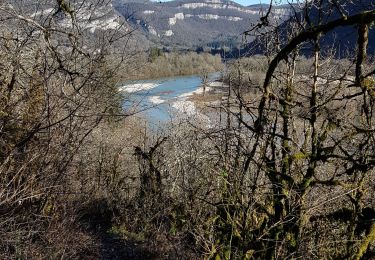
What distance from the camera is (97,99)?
552 cm

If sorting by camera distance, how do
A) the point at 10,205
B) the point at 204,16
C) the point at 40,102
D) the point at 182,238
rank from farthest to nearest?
1. the point at 204,16
2. the point at 182,238
3. the point at 40,102
4. the point at 10,205

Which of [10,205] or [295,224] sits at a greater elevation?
[295,224]

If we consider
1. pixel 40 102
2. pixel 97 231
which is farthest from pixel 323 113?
pixel 97 231

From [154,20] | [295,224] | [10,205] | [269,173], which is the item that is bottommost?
[10,205]

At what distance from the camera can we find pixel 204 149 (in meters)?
4.99

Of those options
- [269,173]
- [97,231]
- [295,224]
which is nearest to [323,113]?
[269,173]

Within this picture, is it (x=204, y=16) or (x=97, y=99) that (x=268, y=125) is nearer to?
(x=97, y=99)

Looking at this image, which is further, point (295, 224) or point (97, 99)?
point (97, 99)

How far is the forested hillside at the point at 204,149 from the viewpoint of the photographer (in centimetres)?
338

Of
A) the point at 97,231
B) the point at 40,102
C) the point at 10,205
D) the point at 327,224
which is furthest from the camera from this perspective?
the point at 97,231

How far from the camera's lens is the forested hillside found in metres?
3.38

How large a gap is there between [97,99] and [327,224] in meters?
3.01

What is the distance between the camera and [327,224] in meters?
3.86

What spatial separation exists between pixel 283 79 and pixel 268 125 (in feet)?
2.64
